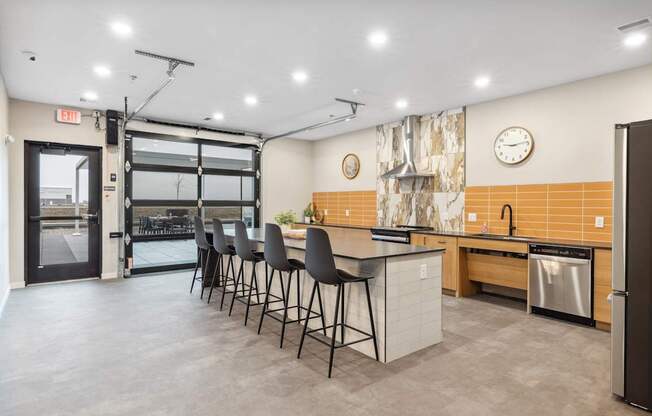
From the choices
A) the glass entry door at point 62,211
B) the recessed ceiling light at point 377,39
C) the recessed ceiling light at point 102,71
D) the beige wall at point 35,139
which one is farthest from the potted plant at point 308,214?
the recessed ceiling light at point 377,39

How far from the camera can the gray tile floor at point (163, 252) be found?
650cm

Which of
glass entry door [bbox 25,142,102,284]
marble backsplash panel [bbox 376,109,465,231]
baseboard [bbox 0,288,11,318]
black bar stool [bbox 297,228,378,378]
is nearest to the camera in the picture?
black bar stool [bbox 297,228,378,378]

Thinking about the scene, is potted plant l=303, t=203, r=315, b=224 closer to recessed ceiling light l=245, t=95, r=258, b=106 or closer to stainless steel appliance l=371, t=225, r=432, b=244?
stainless steel appliance l=371, t=225, r=432, b=244

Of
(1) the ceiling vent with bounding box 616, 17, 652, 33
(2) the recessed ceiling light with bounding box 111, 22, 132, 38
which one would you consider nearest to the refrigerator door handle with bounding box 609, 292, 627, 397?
(1) the ceiling vent with bounding box 616, 17, 652, 33

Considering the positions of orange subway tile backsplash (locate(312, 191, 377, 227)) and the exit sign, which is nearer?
the exit sign

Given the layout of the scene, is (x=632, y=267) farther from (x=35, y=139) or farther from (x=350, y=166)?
(x=35, y=139)

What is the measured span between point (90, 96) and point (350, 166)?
4541 mm

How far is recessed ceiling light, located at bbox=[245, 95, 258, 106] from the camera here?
529cm

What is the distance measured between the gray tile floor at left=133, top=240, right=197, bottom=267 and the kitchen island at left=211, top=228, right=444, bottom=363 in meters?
4.34

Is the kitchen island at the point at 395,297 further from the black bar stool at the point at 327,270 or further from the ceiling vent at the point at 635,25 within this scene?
the ceiling vent at the point at 635,25

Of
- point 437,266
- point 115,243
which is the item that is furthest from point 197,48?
point 115,243

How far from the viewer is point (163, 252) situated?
6953mm

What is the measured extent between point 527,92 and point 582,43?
147cm

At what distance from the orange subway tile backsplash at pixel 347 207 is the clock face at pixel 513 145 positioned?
2552 millimetres
